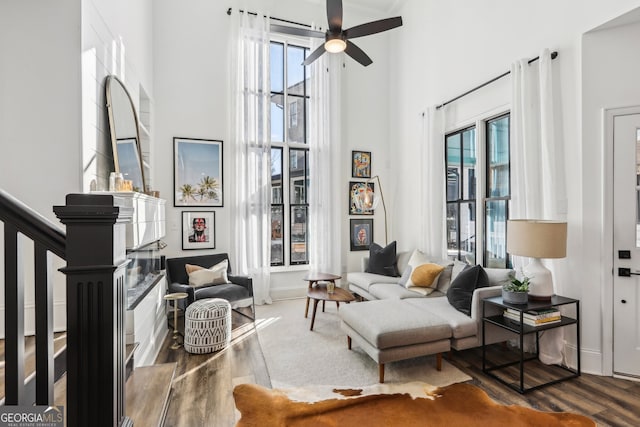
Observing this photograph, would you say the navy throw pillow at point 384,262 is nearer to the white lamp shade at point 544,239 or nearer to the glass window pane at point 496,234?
the glass window pane at point 496,234

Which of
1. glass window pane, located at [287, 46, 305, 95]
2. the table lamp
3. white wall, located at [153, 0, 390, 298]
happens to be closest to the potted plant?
the table lamp

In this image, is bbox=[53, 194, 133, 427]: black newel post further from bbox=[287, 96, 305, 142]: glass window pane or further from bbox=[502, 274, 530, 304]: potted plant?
bbox=[287, 96, 305, 142]: glass window pane

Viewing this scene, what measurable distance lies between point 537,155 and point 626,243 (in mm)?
1003

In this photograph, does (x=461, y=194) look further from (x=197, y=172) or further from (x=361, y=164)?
(x=197, y=172)

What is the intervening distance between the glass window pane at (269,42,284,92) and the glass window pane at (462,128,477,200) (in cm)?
295

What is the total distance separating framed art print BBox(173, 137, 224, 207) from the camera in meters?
4.57

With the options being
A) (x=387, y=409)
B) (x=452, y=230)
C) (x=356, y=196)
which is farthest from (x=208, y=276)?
(x=452, y=230)

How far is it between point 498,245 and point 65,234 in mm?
3989

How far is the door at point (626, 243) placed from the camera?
258 centimetres

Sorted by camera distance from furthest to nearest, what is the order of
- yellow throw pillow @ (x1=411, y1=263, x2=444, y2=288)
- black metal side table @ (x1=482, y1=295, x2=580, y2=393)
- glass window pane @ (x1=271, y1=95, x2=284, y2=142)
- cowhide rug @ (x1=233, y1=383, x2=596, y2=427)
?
glass window pane @ (x1=271, y1=95, x2=284, y2=142)
yellow throw pillow @ (x1=411, y1=263, x2=444, y2=288)
black metal side table @ (x1=482, y1=295, x2=580, y2=393)
cowhide rug @ (x1=233, y1=383, x2=596, y2=427)

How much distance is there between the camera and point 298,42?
211 inches

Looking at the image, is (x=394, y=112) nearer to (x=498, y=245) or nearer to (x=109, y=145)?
(x=498, y=245)

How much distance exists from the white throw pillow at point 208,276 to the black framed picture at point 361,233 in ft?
7.58

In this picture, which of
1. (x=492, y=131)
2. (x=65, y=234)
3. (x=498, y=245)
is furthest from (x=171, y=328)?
(x=492, y=131)
